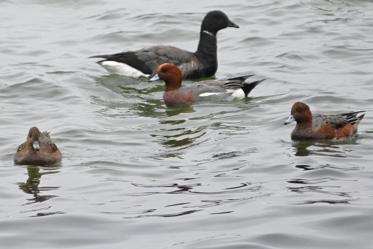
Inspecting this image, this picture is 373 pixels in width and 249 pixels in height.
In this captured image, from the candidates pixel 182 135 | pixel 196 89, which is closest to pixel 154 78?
pixel 196 89

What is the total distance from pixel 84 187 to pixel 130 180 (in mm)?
497

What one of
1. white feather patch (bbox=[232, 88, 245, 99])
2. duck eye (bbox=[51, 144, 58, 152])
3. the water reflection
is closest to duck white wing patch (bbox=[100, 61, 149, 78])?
white feather patch (bbox=[232, 88, 245, 99])

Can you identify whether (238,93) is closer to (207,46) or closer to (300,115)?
(207,46)

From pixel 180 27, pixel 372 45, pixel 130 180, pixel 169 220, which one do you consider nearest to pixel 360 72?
pixel 372 45

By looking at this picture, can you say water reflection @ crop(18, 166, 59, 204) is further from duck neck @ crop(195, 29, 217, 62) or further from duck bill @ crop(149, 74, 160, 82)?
duck neck @ crop(195, 29, 217, 62)

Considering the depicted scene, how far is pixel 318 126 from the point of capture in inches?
507

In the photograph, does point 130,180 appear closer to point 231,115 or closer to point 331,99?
point 231,115

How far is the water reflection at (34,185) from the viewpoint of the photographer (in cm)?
1052

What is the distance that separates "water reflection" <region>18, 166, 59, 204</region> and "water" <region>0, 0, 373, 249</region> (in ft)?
0.11

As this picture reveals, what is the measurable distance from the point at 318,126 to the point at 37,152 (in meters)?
3.33

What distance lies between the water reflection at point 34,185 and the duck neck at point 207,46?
6.26 meters

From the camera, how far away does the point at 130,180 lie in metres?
11.1

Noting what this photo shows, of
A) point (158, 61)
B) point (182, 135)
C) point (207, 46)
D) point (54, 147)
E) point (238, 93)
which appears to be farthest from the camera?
point (207, 46)

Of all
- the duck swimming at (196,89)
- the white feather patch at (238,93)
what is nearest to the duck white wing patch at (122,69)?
the duck swimming at (196,89)
